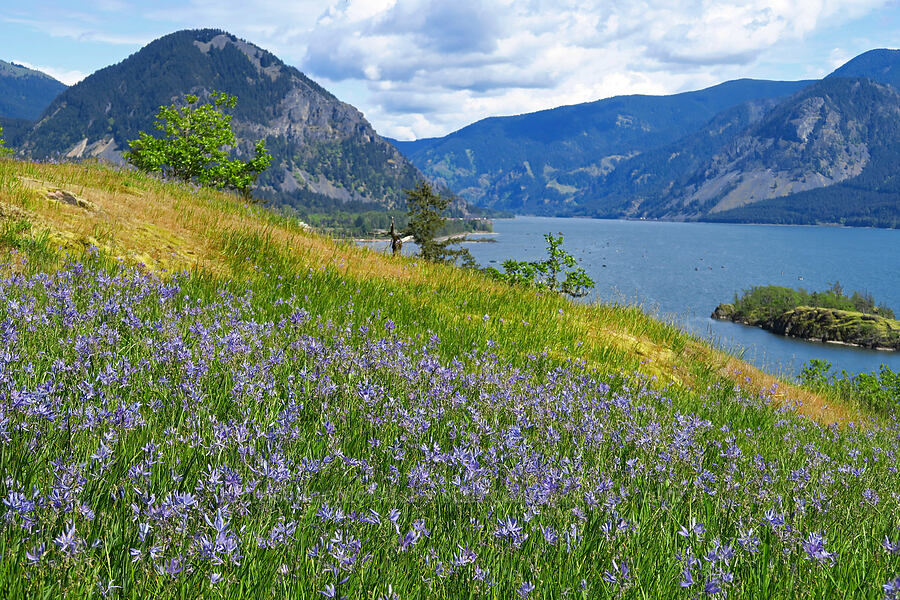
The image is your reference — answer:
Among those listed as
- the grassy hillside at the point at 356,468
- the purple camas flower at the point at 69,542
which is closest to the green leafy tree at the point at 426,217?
the grassy hillside at the point at 356,468

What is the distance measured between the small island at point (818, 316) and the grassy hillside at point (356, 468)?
132325 millimetres

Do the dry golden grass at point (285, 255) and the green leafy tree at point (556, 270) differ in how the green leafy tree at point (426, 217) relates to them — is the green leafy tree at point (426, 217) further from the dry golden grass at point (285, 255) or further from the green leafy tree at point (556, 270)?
the dry golden grass at point (285, 255)

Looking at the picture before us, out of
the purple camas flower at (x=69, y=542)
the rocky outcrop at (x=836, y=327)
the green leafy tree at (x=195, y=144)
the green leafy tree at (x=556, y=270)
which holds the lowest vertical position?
the rocky outcrop at (x=836, y=327)

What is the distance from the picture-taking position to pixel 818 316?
123 metres

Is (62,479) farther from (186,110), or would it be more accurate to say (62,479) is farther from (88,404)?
(186,110)

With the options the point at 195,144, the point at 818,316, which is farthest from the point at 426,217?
the point at 818,316

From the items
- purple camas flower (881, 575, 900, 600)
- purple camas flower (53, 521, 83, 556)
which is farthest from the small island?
purple camas flower (53, 521, 83, 556)

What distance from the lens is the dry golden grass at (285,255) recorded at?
30.3 feet

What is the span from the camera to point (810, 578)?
2881mm

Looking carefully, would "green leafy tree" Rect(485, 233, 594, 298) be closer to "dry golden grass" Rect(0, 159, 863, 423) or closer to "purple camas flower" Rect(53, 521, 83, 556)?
"dry golden grass" Rect(0, 159, 863, 423)

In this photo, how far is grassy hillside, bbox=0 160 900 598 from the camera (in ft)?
7.41

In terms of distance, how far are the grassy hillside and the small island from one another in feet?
434

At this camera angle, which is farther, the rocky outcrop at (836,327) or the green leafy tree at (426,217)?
the rocky outcrop at (836,327)

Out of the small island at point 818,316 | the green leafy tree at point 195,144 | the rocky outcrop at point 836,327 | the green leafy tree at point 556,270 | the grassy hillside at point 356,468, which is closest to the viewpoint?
the grassy hillside at point 356,468
